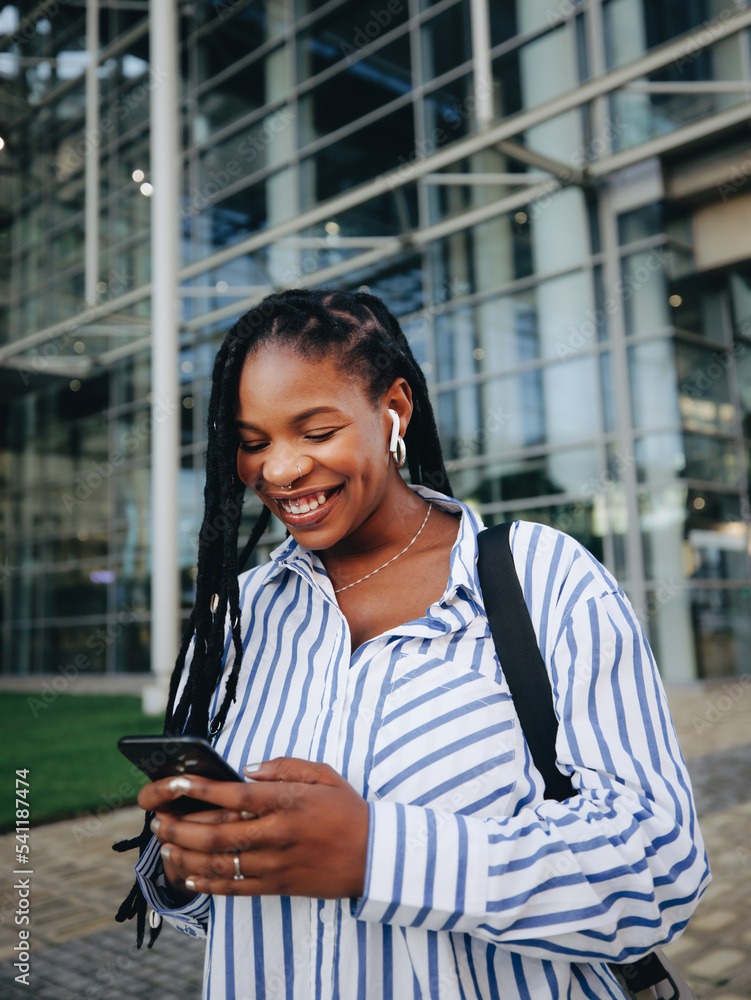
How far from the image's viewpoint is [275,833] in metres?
0.99

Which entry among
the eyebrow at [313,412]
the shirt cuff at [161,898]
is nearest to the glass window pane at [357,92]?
the eyebrow at [313,412]

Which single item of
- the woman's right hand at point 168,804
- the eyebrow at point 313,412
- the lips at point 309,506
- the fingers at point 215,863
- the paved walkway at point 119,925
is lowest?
the paved walkway at point 119,925

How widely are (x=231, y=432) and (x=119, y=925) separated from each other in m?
3.33

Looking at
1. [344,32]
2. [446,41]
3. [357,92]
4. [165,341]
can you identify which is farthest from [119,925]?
[344,32]

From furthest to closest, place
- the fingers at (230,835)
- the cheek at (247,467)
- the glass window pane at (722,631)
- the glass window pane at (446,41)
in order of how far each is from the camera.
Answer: the glass window pane at (446,41) → the glass window pane at (722,631) → the cheek at (247,467) → the fingers at (230,835)

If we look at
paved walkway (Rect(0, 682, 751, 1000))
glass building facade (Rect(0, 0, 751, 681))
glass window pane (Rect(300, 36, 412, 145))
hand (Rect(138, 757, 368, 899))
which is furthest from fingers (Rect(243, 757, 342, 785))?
glass window pane (Rect(300, 36, 412, 145))

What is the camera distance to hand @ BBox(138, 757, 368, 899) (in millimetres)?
996

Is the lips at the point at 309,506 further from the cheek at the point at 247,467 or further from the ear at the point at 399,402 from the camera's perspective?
the ear at the point at 399,402

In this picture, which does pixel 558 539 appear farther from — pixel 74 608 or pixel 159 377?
pixel 74 608

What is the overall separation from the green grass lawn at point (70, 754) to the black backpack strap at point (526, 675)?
17.0 ft

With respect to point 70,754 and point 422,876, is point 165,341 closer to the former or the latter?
point 70,754

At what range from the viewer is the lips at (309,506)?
4.63 ft

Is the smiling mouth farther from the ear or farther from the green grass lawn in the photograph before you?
the green grass lawn

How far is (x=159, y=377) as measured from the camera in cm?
1048
